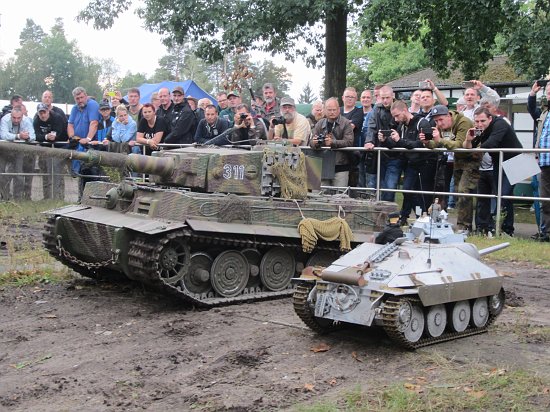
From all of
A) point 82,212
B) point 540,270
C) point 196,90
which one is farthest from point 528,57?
point 196,90

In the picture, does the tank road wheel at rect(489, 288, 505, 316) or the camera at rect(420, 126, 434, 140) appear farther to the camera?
the camera at rect(420, 126, 434, 140)

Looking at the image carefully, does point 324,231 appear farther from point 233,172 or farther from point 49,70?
point 49,70

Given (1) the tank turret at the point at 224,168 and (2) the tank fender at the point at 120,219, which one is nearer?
(2) the tank fender at the point at 120,219

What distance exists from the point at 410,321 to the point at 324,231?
3160 millimetres

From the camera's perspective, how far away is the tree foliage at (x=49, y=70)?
3012 inches

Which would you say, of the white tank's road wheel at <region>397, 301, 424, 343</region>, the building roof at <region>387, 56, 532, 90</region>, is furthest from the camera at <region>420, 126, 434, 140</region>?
the building roof at <region>387, 56, 532, 90</region>

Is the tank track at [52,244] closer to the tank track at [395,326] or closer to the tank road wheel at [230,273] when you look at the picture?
the tank road wheel at [230,273]

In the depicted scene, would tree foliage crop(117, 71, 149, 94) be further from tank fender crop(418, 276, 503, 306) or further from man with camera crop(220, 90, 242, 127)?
tank fender crop(418, 276, 503, 306)

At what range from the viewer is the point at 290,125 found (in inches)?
515

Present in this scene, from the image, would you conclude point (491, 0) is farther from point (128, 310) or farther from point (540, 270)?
point (128, 310)

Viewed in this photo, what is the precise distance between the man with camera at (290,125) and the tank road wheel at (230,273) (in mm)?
3431

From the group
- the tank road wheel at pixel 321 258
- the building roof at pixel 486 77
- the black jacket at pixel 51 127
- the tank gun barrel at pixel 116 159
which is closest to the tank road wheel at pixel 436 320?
the tank road wheel at pixel 321 258

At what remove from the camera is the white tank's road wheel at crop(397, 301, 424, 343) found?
23.5 feet

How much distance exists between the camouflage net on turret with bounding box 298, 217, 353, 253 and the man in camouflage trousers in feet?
10.5
